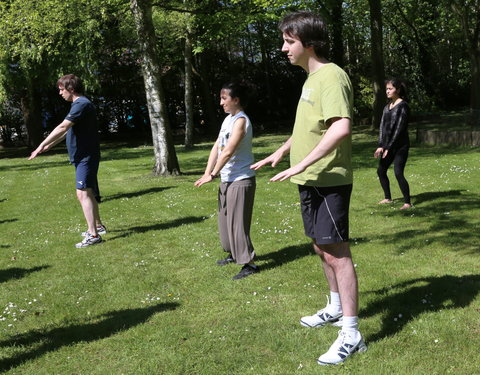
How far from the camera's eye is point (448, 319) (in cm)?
403

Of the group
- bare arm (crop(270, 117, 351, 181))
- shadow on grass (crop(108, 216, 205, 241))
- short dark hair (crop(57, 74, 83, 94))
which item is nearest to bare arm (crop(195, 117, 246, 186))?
bare arm (crop(270, 117, 351, 181))

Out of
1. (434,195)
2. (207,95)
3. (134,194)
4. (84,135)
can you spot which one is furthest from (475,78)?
(84,135)

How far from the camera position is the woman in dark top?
314 inches

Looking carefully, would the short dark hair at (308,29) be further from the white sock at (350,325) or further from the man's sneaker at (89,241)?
the man's sneaker at (89,241)

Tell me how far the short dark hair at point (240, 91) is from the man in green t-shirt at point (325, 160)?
1.92 meters

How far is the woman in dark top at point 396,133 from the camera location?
7973mm

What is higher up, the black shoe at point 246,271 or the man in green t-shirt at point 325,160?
the man in green t-shirt at point 325,160

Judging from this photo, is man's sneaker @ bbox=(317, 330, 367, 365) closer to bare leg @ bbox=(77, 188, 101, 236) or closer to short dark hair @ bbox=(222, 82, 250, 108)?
short dark hair @ bbox=(222, 82, 250, 108)

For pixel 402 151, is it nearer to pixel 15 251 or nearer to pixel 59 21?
→ pixel 15 251

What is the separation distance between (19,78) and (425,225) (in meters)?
22.1

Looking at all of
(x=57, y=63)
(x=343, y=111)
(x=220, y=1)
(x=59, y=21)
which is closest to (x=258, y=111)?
(x=220, y=1)

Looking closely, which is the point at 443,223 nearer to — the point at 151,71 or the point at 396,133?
the point at 396,133

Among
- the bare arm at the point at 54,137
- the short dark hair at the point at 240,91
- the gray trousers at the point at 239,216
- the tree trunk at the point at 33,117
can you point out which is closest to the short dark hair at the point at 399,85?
the short dark hair at the point at 240,91

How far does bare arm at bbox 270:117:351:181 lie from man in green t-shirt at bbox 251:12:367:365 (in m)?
0.02
